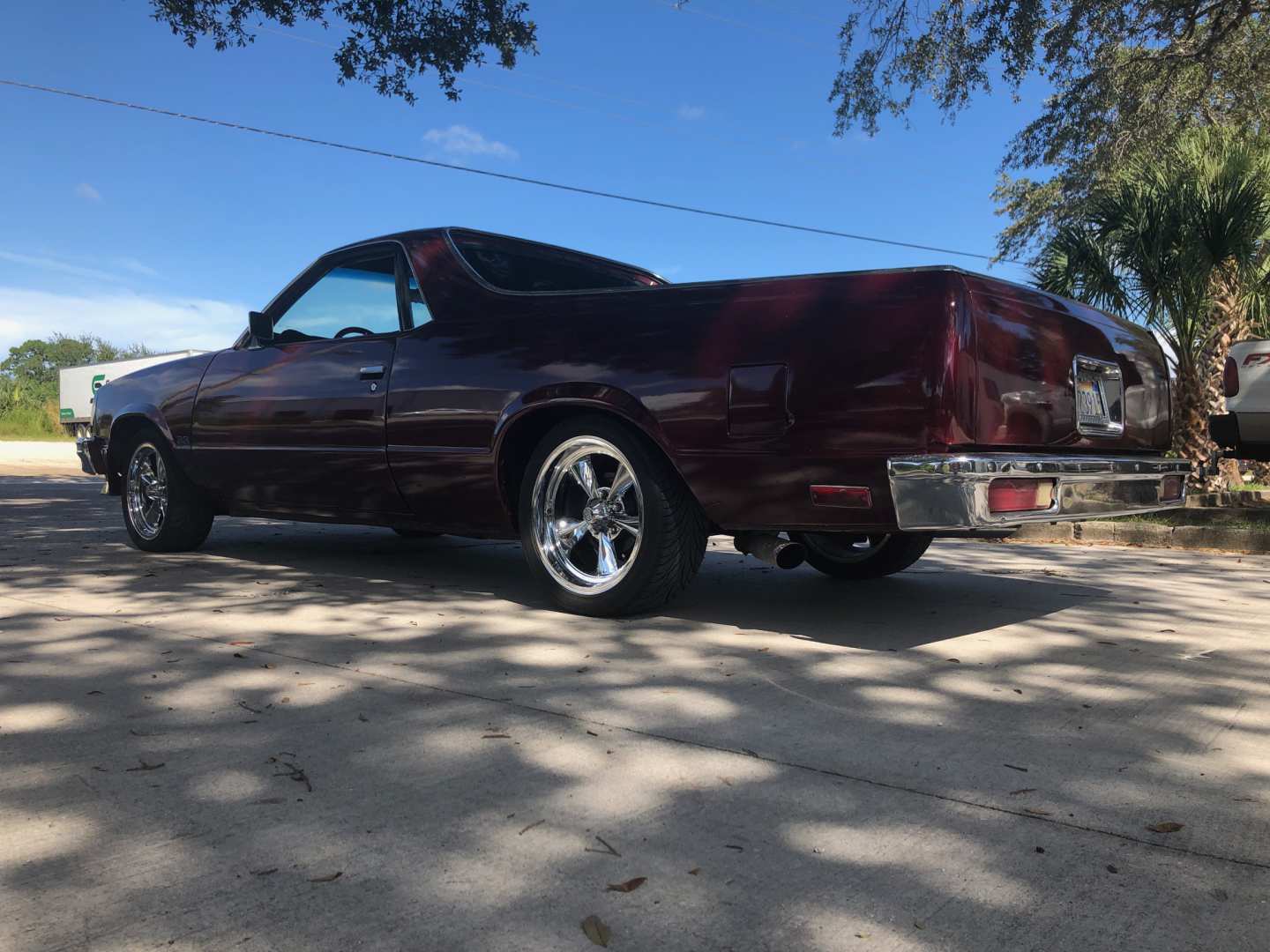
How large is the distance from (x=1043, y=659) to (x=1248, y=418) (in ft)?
17.2

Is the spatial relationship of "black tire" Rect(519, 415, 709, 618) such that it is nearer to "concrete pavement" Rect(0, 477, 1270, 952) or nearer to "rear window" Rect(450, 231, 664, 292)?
"concrete pavement" Rect(0, 477, 1270, 952)

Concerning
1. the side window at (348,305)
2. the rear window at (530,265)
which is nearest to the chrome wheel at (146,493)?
the side window at (348,305)

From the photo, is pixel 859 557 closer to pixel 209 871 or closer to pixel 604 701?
pixel 604 701

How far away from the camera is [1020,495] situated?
3.46m

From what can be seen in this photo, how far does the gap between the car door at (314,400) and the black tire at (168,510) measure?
0.31 metres

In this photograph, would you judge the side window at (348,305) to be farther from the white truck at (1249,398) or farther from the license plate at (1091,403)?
the white truck at (1249,398)

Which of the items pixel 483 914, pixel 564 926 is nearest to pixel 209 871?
pixel 483 914

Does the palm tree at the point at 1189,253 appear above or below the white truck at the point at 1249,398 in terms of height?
above

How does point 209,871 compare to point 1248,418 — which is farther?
point 1248,418

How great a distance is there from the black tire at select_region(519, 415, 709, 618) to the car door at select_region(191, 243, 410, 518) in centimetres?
109

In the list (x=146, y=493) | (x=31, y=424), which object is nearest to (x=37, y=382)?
(x=31, y=424)

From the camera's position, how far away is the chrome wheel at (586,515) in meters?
4.16

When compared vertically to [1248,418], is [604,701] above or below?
below

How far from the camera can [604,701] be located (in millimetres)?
3006
